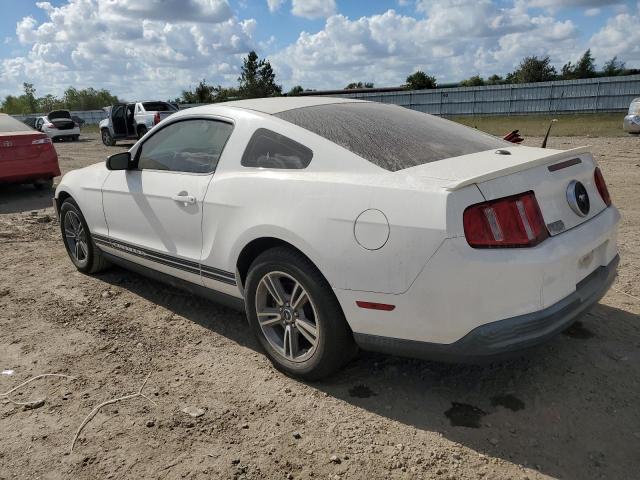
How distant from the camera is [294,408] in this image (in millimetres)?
2846

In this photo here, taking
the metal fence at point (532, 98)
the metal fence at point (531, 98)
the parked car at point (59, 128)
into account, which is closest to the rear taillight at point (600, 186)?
the metal fence at point (532, 98)

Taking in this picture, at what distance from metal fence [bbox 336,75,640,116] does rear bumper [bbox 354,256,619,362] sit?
23291 millimetres

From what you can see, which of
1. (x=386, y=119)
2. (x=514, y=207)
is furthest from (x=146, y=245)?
(x=514, y=207)

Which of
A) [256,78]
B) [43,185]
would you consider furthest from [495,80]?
[43,185]

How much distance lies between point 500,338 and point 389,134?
4.52 feet

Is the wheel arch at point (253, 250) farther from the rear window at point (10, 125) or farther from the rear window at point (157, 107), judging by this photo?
the rear window at point (157, 107)

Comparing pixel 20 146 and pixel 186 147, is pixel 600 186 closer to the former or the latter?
pixel 186 147

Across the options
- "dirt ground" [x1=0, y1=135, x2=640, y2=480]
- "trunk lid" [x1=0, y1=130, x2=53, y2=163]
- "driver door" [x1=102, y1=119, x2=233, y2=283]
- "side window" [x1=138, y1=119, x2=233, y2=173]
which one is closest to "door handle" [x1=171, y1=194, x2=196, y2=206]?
"driver door" [x1=102, y1=119, x2=233, y2=283]

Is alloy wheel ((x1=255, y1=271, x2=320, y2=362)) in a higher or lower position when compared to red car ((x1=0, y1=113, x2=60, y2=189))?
lower

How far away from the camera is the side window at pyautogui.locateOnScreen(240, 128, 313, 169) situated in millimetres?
3006

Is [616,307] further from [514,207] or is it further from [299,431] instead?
[299,431]

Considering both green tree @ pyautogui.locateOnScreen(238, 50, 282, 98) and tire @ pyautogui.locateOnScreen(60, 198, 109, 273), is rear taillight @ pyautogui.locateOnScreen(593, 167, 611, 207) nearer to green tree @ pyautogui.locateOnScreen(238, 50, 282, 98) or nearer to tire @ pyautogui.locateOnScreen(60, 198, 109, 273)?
tire @ pyautogui.locateOnScreen(60, 198, 109, 273)

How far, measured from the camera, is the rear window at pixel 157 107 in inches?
793

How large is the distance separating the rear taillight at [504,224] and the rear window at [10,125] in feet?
29.9
